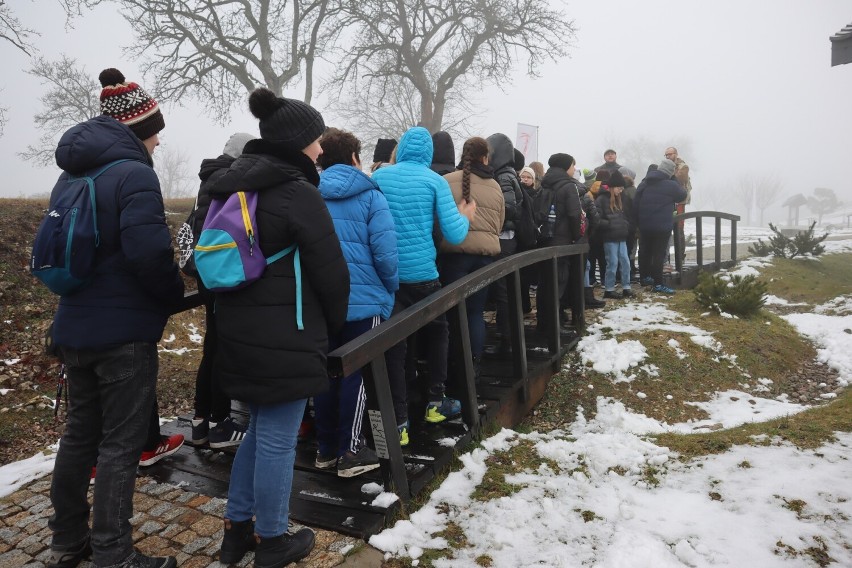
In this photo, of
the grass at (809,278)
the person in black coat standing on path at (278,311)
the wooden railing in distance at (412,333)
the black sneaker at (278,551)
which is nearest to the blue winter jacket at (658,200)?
the grass at (809,278)

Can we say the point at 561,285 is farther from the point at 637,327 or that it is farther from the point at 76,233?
the point at 76,233

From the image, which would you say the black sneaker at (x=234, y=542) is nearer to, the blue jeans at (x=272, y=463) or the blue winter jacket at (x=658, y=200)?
the blue jeans at (x=272, y=463)

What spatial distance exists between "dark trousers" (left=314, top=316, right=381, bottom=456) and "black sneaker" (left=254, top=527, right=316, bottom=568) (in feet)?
2.31

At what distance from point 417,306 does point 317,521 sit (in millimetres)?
1220

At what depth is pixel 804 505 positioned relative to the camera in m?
2.68

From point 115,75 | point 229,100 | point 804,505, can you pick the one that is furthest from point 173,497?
point 229,100

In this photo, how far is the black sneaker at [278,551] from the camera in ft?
7.48

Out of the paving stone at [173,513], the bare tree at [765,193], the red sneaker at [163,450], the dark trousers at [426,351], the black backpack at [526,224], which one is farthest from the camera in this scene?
the bare tree at [765,193]

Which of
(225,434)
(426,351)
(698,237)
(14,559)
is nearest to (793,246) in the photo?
(698,237)

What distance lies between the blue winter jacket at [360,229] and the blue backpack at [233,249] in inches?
29.0

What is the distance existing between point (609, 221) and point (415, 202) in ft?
16.2

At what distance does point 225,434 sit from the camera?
3.49m

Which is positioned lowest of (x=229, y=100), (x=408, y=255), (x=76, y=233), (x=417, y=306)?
(x=417, y=306)

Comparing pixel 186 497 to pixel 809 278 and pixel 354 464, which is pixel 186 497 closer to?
pixel 354 464
